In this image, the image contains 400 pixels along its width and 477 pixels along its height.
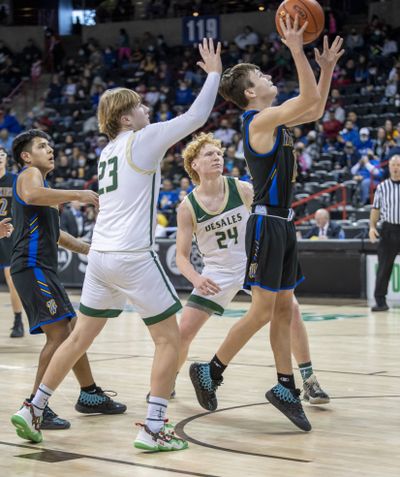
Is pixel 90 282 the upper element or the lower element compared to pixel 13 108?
lower

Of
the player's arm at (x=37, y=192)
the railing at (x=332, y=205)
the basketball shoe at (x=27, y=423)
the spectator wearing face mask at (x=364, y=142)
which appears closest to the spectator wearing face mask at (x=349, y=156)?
the spectator wearing face mask at (x=364, y=142)

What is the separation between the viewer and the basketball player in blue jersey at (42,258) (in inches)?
223

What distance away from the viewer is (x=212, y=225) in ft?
21.5

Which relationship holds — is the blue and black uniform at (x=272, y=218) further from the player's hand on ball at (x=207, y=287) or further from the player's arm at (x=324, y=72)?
the player's hand on ball at (x=207, y=287)

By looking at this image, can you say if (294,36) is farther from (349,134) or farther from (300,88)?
(349,134)

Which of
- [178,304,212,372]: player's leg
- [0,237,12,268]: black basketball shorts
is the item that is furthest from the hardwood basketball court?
[0,237,12,268]: black basketball shorts

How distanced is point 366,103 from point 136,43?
31.7 ft

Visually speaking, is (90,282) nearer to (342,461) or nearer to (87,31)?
(342,461)

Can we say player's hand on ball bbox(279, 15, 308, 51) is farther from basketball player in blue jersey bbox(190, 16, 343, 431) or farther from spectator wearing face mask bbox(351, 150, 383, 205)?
spectator wearing face mask bbox(351, 150, 383, 205)

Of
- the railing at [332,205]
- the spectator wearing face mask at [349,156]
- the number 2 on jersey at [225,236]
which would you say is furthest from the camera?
the spectator wearing face mask at [349,156]

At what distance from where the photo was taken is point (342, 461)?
455 cm

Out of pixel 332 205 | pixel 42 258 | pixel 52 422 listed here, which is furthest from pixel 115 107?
pixel 332 205

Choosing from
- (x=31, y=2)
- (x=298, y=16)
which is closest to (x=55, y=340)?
(x=298, y=16)

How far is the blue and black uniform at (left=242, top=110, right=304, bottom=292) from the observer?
545 cm
